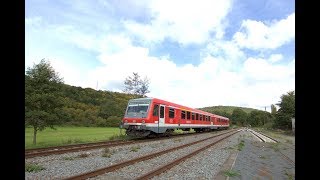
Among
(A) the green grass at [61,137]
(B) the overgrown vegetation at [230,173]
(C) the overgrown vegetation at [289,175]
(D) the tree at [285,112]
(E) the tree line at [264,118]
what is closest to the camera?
(B) the overgrown vegetation at [230,173]

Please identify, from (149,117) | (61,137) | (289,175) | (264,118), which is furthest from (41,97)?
(264,118)

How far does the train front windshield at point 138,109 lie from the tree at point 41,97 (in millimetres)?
5949

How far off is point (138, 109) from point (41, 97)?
7295 millimetres

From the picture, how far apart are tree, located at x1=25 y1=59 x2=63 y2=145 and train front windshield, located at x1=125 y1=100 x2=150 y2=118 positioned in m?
5.95

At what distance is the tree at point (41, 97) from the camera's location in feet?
49.5

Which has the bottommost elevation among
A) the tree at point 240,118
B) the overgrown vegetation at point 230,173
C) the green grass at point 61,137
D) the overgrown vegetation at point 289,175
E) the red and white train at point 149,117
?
the tree at point 240,118

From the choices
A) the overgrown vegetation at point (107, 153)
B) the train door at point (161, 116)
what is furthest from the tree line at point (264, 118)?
the overgrown vegetation at point (107, 153)

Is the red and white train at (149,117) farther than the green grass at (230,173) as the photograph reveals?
Yes

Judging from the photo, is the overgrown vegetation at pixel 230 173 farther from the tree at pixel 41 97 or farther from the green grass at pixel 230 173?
the tree at pixel 41 97

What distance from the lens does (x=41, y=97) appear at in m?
15.1

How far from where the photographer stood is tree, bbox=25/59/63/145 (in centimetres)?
1509

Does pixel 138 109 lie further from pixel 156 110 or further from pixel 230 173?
pixel 230 173
